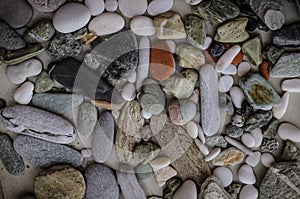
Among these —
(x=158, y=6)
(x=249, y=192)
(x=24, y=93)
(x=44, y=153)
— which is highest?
(x=158, y=6)

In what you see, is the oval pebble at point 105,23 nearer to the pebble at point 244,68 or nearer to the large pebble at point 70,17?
the large pebble at point 70,17

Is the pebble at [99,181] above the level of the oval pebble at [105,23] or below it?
below

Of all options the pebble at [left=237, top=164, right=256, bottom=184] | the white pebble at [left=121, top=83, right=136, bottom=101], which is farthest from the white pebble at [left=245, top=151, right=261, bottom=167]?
the white pebble at [left=121, top=83, right=136, bottom=101]

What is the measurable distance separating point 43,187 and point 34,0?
1.03ft

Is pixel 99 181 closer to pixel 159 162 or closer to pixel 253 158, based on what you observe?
pixel 159 162

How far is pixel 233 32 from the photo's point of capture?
72 cm

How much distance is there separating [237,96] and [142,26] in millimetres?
204

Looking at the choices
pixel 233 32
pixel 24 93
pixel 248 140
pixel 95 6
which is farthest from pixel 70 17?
pixel 248 140

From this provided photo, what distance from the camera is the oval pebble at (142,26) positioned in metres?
0.72

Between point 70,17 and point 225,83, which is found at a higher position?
point 70,17

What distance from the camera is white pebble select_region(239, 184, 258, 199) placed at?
79 cm

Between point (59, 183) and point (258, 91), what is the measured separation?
37 centimetres

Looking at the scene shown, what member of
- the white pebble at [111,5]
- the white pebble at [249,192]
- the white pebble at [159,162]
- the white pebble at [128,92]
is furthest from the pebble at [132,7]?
the white pebble at [249,192]

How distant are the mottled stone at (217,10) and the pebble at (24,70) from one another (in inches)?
11.0
